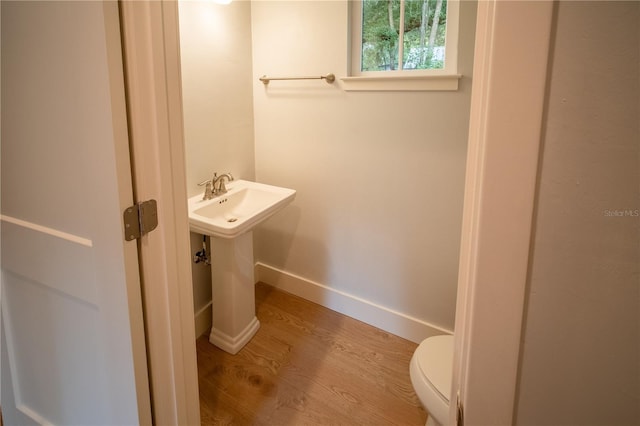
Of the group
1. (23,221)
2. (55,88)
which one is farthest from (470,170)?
(23,221)

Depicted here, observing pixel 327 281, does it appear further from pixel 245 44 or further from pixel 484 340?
pixel 484 340

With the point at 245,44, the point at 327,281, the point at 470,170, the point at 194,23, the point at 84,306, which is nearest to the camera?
the point at 470,170

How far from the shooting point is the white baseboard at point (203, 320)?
2221 millimetres

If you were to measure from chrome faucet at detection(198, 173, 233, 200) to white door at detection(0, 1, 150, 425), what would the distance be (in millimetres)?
995

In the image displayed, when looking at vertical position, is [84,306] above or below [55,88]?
below

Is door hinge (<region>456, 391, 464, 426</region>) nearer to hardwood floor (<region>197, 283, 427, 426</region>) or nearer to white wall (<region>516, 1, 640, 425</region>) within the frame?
white wall (<region>516, 1, 640, 425</region>)

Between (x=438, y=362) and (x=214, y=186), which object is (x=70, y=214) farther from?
(x=438, y=362)

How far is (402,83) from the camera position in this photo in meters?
1.89

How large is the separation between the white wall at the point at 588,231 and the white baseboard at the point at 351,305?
1664 mm

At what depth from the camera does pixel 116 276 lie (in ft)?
3.07

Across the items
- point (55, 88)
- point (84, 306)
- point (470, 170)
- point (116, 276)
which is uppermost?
point (55, 88)

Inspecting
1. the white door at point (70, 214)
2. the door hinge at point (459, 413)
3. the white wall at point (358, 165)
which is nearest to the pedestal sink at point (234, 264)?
the white wall at point (358, 165)

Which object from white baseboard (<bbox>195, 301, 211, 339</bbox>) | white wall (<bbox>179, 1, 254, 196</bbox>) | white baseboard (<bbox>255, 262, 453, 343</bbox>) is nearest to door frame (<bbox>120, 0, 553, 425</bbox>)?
white wall (<bbox>179, 1, 254, 196</bbox>)

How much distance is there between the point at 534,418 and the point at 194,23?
6.79 ft
